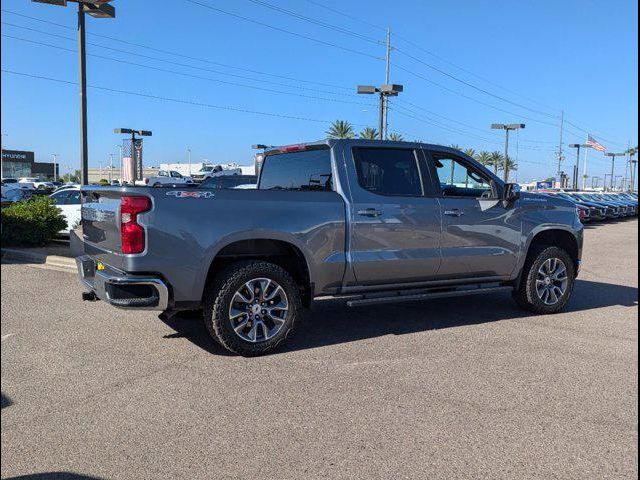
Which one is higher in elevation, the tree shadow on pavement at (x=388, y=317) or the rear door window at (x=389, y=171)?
the rear door window at (x=389, y=171)

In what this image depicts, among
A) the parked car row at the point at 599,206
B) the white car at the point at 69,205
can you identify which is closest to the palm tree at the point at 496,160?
the parked car row at the point at 599,206

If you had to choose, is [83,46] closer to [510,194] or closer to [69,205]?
[69,205]

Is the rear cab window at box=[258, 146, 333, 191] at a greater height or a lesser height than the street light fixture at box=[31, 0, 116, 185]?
lesser

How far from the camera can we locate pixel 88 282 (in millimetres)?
5270

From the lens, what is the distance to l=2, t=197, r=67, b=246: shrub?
11.7 meters

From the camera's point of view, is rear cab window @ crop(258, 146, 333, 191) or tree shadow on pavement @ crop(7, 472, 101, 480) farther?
rear cab window @ crop(258, 146, 333, 191)

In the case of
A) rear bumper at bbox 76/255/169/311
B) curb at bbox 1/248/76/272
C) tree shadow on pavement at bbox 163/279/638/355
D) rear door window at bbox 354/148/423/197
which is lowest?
tree shadow on pavement at bbox 163/279/638/355

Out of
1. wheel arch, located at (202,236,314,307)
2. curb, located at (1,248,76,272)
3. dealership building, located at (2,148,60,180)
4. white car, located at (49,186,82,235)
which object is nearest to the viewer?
wheel arch, located at (202,236,314,307)

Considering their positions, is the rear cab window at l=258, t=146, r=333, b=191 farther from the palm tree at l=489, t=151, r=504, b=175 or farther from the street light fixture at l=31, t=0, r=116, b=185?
the palm tree at l=489, t=151, r=504, b=175

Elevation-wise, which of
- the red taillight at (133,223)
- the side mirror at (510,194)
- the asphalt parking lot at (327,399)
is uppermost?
the side mirror at (510,194)

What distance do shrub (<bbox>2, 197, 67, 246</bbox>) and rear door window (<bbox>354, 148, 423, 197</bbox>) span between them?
8684 millimetres

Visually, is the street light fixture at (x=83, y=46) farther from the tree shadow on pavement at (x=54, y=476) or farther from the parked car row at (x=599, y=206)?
the parked car row at (x=599, y=206)

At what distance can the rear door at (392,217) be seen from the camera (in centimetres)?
565

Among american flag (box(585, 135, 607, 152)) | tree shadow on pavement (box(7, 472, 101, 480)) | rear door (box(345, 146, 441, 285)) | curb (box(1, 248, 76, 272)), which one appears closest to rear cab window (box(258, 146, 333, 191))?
rear door (box(345, 146, 441, 285))
